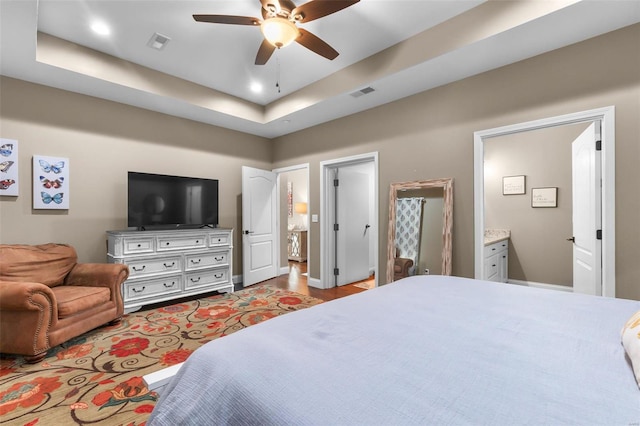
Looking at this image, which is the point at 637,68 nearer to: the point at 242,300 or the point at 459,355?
the point at 459,355

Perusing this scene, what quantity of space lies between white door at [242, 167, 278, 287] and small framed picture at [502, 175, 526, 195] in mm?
3936

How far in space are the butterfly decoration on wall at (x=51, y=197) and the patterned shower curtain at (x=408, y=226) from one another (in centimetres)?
408

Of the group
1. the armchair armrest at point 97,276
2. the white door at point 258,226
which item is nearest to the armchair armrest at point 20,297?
the armchair armrest at point 97,276

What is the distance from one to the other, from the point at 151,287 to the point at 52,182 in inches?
64.6

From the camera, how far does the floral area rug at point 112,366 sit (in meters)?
1.75

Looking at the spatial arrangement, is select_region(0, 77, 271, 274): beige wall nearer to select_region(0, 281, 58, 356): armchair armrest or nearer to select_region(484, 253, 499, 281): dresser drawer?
select_region(0, 281, 58, 356): armchair armrest

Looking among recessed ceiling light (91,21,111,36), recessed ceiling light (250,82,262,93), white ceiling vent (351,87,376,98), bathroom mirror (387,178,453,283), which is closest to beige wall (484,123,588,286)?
bathroom mirror (387,178,453,283)

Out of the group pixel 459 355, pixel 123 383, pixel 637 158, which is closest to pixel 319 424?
pixel 459 355

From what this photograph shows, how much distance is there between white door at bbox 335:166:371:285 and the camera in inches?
188

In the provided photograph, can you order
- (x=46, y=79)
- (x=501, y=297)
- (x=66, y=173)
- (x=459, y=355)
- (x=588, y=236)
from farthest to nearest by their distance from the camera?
(x=66, y=173) < (x=46, y=79) < (x=588, y=236) < (x=501, y=297) < (x=459, y=355)

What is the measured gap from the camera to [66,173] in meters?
3.45

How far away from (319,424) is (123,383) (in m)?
2.08

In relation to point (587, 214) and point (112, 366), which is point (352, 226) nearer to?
point (587, 214)

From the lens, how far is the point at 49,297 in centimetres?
233
